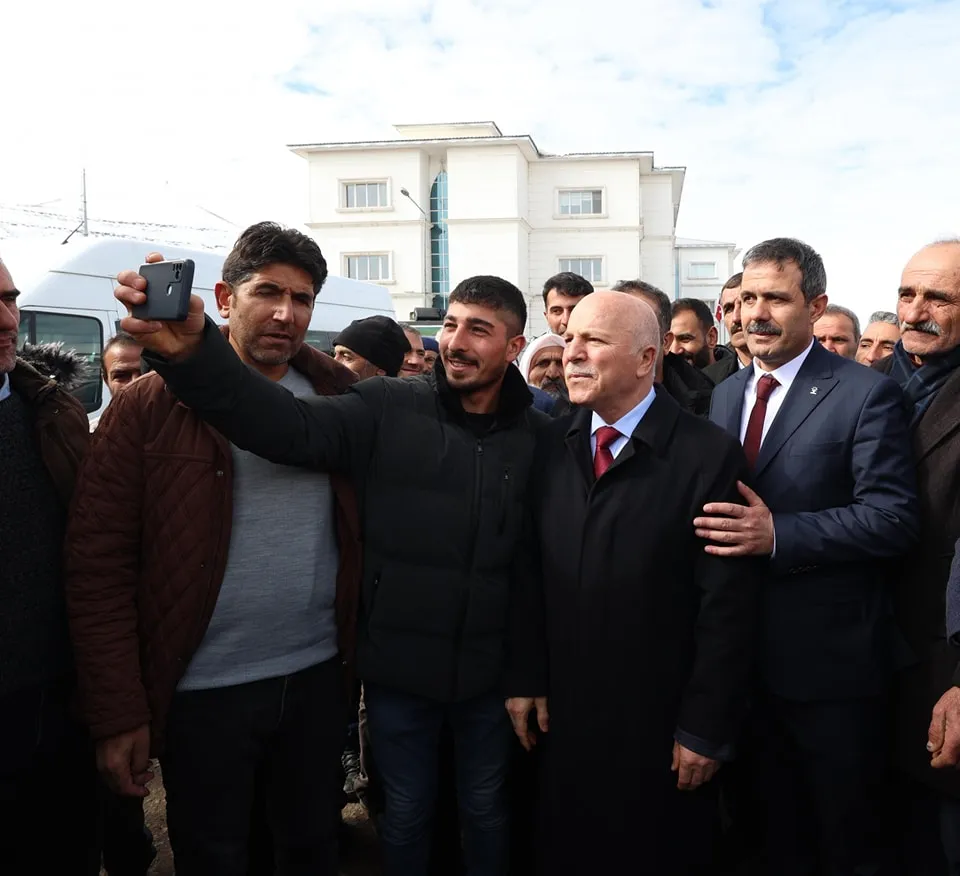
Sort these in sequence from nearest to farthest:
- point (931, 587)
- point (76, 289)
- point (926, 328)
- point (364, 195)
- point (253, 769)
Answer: point (253, 769)
point (931, 587)
point (926, 328)
point (76, 289)
point (364, 195)

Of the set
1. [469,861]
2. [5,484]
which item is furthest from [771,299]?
[5,484]

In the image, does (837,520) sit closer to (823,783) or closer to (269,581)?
(823,783)

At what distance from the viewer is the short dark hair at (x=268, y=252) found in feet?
7.30

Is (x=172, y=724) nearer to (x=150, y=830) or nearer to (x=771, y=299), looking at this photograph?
(x=150, y=830)

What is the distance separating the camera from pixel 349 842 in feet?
11.1

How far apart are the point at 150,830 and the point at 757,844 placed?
2787mm

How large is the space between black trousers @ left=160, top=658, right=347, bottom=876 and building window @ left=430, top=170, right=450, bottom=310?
31.2 metres

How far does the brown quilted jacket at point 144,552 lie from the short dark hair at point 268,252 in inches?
16.3

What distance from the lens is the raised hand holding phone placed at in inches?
67.8

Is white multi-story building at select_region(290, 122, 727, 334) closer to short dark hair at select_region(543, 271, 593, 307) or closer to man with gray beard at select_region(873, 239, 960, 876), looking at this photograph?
short dark hair at select_region(543, 271, 593, 307)

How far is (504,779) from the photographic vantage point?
102 inches

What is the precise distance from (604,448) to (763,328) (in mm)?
765

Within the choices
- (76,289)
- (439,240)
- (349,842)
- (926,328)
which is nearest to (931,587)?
(926,328)

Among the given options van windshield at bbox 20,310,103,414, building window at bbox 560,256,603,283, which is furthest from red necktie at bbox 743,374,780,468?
building window at bbox 560,256,603,283
